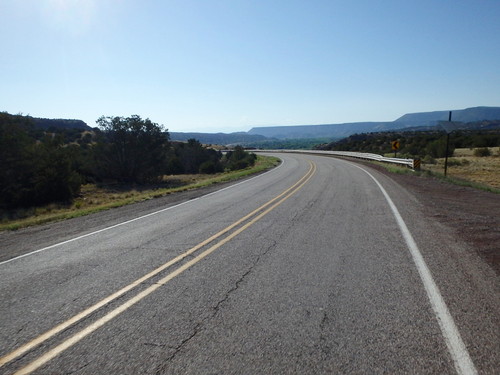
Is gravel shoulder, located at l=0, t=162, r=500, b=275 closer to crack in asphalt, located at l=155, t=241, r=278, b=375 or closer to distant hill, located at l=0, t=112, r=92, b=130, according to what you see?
crack in asphalt, located at l=155, t=241, r=278, b=375

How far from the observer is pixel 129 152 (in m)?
34.3

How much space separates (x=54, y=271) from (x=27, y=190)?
18.6 metres

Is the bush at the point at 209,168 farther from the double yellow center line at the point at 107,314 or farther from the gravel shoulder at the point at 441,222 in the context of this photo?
the double yellow center line at the point at 107,314

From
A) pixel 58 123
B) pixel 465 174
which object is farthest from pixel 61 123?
pixel 465 174

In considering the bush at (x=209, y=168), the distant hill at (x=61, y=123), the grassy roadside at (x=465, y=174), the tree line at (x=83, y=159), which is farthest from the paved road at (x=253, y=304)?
the distant hill at (x=61, y=123)

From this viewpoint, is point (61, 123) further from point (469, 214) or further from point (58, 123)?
point (469, 214)

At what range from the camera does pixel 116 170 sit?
112 feet

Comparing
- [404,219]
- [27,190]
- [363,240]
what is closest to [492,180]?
[404,219]

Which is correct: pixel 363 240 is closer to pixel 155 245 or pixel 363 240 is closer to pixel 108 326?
pixel 155 245

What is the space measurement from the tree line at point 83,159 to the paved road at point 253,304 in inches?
628

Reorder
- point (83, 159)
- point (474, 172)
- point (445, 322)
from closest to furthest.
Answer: point (445, 322) → point (474, 172) → point (83, 159)

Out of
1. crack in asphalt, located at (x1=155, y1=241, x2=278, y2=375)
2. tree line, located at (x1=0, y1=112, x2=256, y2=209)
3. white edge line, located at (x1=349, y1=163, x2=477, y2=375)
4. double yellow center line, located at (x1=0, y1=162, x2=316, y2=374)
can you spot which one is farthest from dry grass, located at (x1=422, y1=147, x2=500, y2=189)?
tree line, located at (x1=0, y1=112, x2=256, y2=209)

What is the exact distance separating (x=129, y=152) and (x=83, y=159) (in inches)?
166

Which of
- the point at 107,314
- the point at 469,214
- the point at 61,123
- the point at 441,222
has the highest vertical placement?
the point at 61,123
